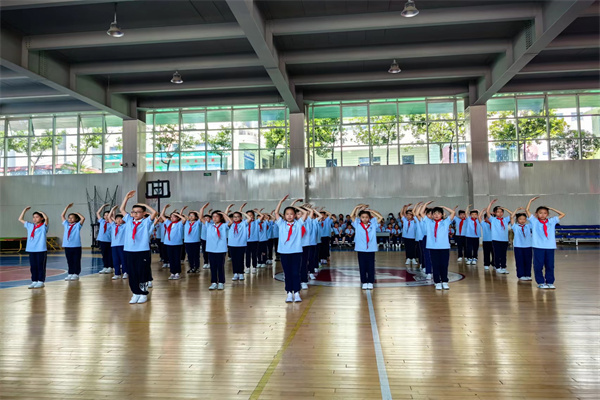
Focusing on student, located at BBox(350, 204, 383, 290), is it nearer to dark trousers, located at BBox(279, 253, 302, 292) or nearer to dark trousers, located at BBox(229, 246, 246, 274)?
dark trousers, located at BBox(279, 253, 302, 292)

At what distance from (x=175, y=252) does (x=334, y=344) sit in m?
7.21

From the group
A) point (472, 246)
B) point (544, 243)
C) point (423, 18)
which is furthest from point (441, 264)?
point (423, 18)

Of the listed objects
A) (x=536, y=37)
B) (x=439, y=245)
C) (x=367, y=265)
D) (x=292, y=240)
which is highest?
(x=536, y=37)

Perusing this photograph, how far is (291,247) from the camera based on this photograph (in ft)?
Answer: 25.1

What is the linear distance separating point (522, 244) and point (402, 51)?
358 inches

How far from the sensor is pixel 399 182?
22.9 metres

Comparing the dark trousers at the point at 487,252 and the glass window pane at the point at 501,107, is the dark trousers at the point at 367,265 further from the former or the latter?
the glass window pane at the point at 501,107

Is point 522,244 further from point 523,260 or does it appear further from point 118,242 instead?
point 118,242

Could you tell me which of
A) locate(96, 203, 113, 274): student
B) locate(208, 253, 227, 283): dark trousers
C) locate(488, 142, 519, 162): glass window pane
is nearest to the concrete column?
locate(96, 203, 113, 274): student

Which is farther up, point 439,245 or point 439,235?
point 439,235

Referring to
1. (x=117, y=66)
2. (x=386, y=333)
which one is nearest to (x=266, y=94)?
(x=117, y=66)

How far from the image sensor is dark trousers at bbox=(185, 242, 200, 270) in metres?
11.8

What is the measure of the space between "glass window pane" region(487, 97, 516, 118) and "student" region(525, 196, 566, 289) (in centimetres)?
1584

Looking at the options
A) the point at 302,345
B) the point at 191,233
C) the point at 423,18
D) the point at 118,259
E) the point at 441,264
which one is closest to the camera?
the point at 302,345
